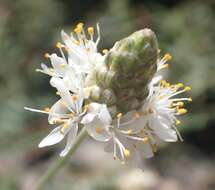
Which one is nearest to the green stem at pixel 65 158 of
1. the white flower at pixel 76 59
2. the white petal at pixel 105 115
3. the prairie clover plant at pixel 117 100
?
the prairie clover plant at pixel 117 100

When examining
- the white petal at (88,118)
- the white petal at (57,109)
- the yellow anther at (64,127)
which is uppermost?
the white petal at (88,118)

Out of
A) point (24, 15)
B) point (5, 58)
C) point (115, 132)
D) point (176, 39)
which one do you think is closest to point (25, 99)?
point (5, 58)

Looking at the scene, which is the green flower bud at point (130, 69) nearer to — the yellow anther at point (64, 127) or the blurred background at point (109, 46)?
the yellow anther at point (64, 127)

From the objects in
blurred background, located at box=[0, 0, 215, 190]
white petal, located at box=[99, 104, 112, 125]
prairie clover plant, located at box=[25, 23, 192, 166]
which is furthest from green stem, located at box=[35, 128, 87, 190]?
blurred background, located at box=[0, 0, 215, 190]

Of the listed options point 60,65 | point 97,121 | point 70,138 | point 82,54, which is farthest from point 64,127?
point 82,54

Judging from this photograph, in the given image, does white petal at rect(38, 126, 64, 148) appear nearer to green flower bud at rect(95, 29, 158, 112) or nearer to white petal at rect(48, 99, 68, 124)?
white petal at rect(48, 99, 68, 124)

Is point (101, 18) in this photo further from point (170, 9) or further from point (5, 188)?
point (5, 188)

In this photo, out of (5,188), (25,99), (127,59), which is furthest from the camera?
(25,99)
